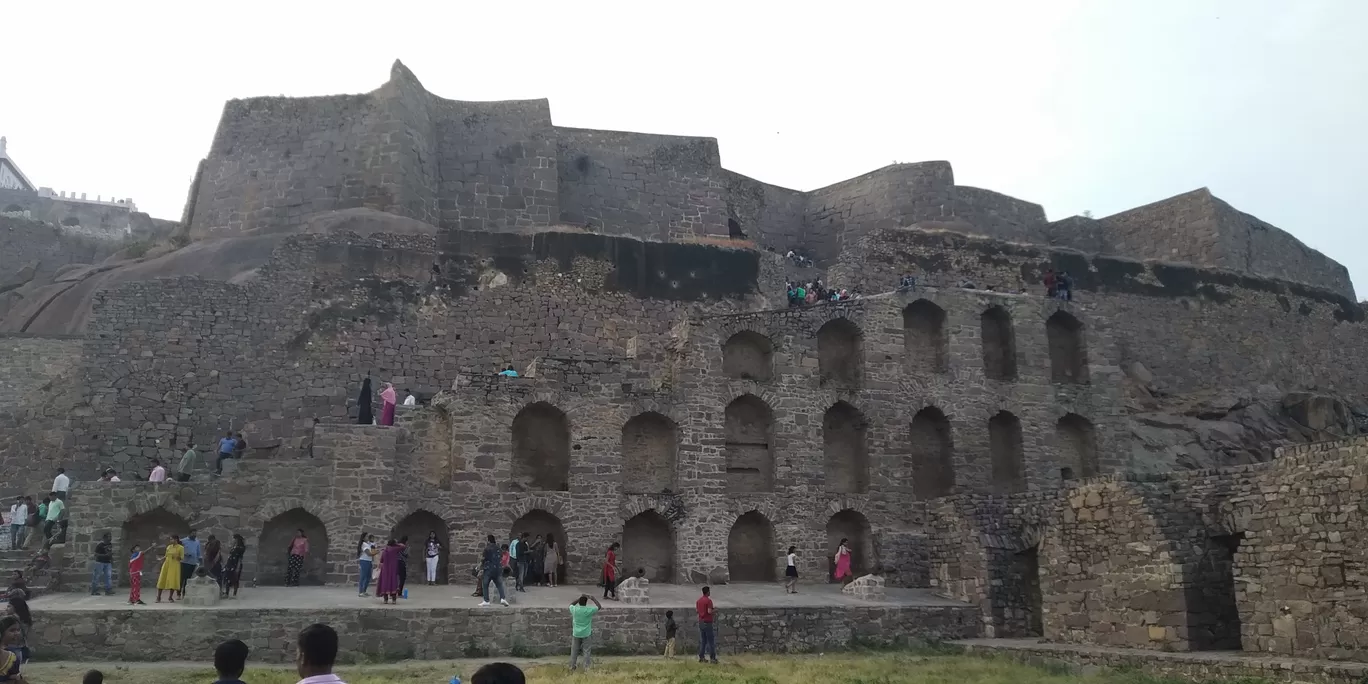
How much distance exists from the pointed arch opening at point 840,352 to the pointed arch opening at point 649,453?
14.5 feet

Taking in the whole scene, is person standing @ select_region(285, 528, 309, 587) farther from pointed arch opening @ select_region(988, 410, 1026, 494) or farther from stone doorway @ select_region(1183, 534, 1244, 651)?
pointed arch opening @ select_region(988, 410, 1026, 494)

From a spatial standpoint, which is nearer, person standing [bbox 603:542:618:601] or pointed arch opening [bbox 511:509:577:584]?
person standing [bbox 603:542:618:601]

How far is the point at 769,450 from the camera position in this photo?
25672 mm

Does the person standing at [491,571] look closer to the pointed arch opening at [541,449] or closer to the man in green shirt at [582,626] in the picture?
the man in green shirt at [582,626]

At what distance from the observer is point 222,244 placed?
2867 cm

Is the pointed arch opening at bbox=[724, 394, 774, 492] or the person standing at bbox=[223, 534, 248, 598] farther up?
the pointed arch opening at bbox=[724, 394, 774, 492]

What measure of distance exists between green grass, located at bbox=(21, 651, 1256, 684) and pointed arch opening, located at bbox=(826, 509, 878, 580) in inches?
254

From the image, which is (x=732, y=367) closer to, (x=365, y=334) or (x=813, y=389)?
(x=813, y=389)

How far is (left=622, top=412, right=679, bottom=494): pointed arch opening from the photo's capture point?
2472cm

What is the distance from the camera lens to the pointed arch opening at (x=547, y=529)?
2289 cm

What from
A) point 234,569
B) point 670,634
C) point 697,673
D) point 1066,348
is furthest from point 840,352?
point 234,569

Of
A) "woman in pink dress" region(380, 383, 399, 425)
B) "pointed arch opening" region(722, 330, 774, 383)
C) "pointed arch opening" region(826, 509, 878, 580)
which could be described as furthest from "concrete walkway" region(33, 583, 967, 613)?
"pointed arch opening" region(722, 330, 774, 383)

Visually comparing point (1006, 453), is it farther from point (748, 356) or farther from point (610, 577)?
point (610, 577)

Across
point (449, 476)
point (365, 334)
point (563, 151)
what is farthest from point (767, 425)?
point (563, 151)
